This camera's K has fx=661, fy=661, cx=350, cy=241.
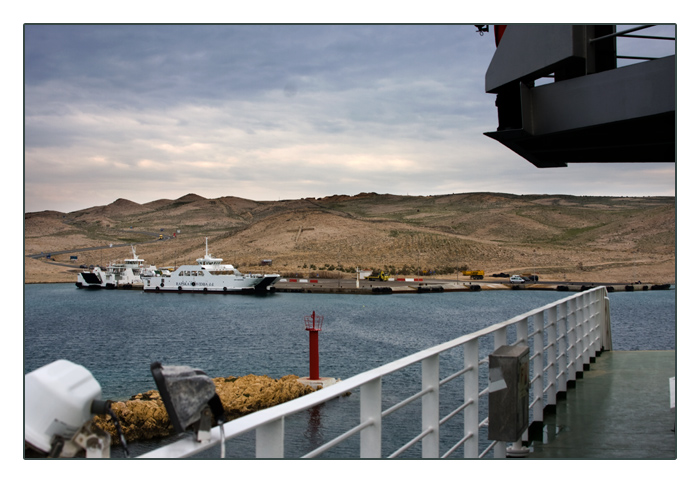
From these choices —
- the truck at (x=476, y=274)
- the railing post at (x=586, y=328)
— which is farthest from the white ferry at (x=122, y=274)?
the railing post at (x=586, y=328)

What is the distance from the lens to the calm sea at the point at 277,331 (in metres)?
20.4

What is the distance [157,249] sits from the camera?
7144cm

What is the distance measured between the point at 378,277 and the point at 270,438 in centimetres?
6468

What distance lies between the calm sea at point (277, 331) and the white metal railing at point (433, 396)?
22.1 ft

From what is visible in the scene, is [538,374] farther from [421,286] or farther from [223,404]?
[421,286]

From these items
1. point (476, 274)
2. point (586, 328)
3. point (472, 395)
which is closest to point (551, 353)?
point (472, 395)

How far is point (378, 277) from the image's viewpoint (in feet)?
216

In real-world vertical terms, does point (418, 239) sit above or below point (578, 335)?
above

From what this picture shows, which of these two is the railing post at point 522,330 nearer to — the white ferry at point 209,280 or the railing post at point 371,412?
the railing post at point 371,412

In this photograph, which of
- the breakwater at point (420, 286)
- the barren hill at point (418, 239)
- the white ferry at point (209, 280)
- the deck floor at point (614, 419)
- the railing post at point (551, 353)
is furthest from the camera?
the white ferry at point (209, 280)

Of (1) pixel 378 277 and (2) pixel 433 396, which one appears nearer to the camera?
(2) pixel 433 396

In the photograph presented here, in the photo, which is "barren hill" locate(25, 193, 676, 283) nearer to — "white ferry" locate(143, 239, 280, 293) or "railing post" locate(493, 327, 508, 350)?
"white ferry" locate(143, 239, 280, 293)

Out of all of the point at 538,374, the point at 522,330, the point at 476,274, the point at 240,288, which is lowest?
the point at 240,288

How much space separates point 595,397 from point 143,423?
33.0ft
